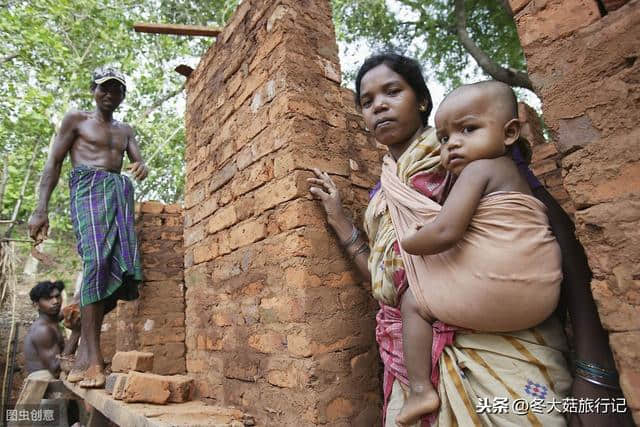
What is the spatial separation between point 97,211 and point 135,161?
1.95ft

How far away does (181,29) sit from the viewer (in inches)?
116

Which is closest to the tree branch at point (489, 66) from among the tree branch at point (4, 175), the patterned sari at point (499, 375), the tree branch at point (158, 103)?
the patterned sari at point (499, 375)

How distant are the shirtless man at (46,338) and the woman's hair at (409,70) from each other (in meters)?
3.94

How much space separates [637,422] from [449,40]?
9.63 meters

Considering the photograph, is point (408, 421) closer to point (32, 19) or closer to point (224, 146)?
point (224, 146)

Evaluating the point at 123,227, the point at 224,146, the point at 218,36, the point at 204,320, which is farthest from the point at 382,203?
the point at 123,227

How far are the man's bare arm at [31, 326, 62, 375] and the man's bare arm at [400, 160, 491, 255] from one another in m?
4.69

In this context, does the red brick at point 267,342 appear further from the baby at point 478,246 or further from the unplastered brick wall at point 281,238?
the baby at point 478,246

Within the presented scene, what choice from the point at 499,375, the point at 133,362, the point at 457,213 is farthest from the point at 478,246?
the point at 133,362

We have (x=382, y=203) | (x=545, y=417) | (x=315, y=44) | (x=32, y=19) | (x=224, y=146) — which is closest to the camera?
(x=545, y=417)

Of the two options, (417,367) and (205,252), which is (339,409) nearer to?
(417,367)

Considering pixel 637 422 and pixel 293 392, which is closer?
pixel 637 422

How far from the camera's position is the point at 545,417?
3.63 feet

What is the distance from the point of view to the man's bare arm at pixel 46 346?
14.9ft
